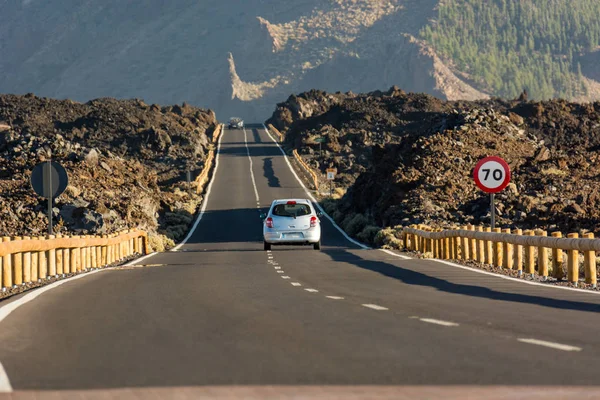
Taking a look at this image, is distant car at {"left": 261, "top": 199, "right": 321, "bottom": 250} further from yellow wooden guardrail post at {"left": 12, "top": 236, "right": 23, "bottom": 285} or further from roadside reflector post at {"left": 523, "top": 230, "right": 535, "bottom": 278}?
yellow wooden guardrail post at {"left": 12, "top": 236, "right": 23, "bottom": 285}

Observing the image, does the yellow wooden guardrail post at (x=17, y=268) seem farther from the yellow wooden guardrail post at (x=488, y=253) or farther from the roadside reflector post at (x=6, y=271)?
the yellow wooden guardrail post at (x=488, y=253)

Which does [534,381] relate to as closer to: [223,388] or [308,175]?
[223,388]

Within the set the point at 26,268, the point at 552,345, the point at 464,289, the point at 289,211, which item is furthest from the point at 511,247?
the point at 552,345

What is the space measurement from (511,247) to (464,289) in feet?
24.9

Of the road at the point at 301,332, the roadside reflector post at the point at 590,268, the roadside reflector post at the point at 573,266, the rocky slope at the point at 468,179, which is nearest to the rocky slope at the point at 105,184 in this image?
the rocky slope at the point at 468,179

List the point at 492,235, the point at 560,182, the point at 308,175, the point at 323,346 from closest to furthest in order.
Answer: the point at 323,346, the point at 492,235, the point at 560,182, the point at 308,175

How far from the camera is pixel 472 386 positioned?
23.7 feet

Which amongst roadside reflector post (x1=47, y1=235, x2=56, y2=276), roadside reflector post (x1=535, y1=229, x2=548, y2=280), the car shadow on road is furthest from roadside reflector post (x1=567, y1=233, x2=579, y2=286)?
roadside reflector post (x1=47, y1=235, x2=56, y2=276)

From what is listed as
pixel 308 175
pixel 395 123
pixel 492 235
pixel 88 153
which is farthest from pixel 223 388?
pixel 395 123

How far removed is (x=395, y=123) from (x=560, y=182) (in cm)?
8048

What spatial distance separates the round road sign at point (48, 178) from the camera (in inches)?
1033

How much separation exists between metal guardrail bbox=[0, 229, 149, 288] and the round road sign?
51.0 inches

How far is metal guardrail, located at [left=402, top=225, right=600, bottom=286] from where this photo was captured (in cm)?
1906

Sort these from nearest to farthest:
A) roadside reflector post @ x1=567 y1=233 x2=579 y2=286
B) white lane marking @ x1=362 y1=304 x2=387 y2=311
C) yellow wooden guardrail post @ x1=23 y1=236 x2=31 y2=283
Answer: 1. white lane marking @ x1=362 y1=304 x2=387 y2=311
2. roadside reflector post @ x1=567 y1=233 x2=579 y2=286
3. yellow wooden guardrail post @ x1=23 y1=236 x2=31 y2=283
